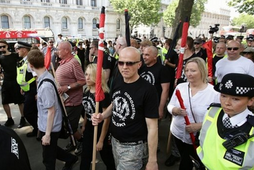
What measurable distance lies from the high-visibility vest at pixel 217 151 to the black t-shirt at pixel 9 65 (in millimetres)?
4695

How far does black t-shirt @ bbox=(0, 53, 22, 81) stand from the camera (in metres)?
4.89

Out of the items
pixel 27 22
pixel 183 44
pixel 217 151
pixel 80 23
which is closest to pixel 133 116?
pixel 217 151

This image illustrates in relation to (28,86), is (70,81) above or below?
above

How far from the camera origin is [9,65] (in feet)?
16.2

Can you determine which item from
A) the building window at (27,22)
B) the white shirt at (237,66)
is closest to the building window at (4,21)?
the building window at (27,22)

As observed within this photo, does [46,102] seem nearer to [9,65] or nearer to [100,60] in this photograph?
[100,60]

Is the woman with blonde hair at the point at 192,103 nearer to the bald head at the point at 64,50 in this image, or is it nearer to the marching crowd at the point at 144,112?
Answer: the marching crowd at the point at 144,112

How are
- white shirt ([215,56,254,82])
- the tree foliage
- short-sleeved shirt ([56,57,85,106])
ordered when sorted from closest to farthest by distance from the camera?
short-sleeved shirt ([56,57,85,106])
white shirt ([215,56,254,82])
the tree foliage

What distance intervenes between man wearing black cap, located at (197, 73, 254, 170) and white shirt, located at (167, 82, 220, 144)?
79 cm

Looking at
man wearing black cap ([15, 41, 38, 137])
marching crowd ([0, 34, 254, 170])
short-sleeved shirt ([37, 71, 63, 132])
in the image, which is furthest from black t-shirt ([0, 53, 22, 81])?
short-sleeved shirt ([37, 71, 63, 132])

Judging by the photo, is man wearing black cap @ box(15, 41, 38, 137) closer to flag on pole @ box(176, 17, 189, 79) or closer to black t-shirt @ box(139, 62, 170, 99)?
black t-shirt @ box(139, 62, 170, 99)

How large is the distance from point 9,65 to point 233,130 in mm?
4987

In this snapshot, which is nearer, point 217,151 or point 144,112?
point 217,151

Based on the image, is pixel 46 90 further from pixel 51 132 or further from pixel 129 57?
pixel 129 57
